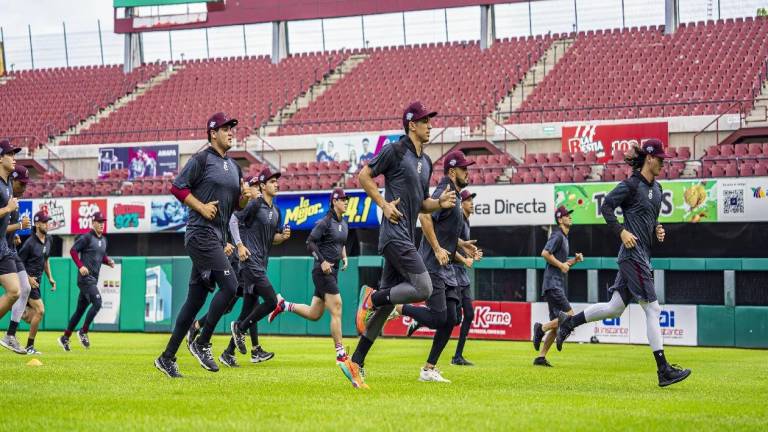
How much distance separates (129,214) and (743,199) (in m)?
18.5

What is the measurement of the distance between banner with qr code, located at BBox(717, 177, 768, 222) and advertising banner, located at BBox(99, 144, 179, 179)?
19.7 meters

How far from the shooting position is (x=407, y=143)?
9578mm

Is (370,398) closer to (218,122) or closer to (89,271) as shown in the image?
(218,122)

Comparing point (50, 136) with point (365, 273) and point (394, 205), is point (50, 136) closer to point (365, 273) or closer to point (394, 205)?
point (365, 273)

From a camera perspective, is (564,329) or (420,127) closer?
(420,127)

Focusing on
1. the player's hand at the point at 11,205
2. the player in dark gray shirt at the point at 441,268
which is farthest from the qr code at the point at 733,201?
the player's hand at the point at 11,205

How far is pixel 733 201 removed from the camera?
82.1 ft

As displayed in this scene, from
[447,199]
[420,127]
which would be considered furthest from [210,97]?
[447,199]

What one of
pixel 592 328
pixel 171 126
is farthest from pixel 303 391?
pixel 171 126

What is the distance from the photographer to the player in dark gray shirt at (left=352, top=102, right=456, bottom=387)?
928cm

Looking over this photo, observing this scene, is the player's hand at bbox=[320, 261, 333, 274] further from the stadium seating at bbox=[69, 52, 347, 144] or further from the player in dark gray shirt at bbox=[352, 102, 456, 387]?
the stadium seating at bbox=[69, 52, 347, 144]

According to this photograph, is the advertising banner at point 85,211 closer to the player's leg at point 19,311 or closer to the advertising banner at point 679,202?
the advertising banner at point 679,202

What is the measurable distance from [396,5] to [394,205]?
3772 centimetres

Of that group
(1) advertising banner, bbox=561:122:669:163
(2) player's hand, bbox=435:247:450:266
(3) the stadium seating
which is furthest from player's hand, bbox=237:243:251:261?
(3) the stadium seating
